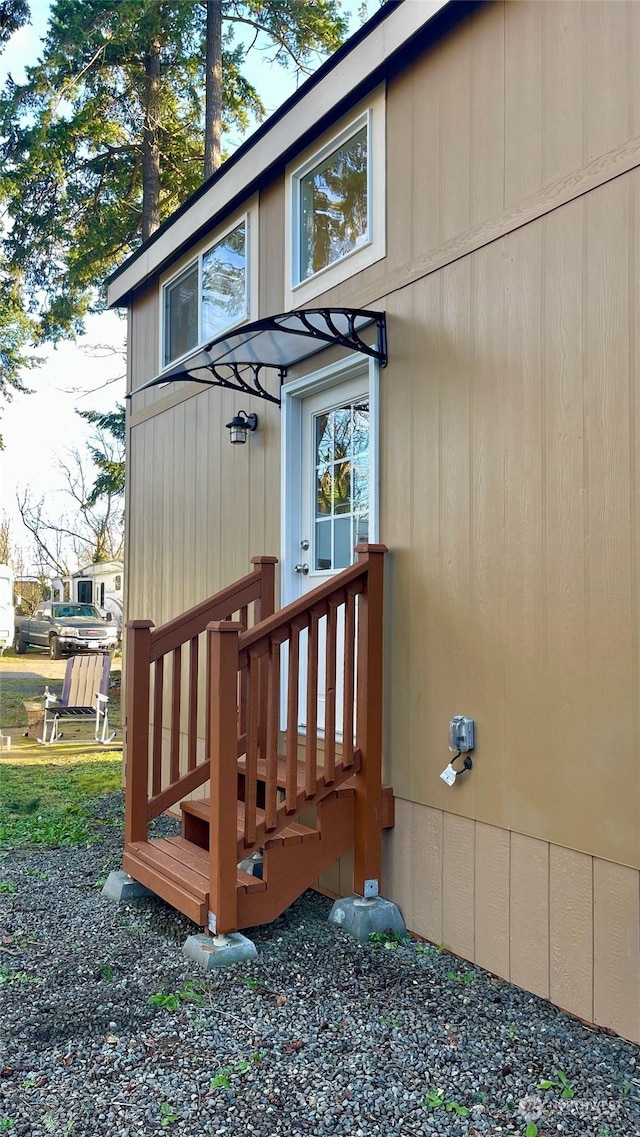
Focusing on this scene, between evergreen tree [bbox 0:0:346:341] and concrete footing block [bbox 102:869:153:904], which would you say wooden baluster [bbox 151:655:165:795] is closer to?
concrete footing block [bbox 102:869:153:904]

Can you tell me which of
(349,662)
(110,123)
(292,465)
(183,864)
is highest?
(110,123)

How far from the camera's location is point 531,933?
9.23ft

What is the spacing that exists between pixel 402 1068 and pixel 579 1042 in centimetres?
57

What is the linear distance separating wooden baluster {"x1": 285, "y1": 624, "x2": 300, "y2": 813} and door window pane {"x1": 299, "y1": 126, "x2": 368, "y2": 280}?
78.4 inches

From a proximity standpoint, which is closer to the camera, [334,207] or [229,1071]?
[229,1071]

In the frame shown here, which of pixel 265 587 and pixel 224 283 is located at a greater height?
pixel 224 283

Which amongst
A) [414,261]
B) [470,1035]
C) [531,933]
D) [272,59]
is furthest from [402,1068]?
[272,59]

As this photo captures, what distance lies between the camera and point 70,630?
18.2 m

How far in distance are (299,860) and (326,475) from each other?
75.4 inches

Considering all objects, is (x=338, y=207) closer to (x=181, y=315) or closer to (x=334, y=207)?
(x=334, y=207)

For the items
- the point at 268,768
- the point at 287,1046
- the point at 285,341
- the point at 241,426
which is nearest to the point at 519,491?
the point at 268,768

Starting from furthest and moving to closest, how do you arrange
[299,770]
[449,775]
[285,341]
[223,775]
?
[285,341] → [299,770] → [449,775] → [223,775]

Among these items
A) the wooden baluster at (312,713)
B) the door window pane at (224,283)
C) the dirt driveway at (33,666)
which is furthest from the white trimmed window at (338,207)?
the dirt driveway at (33,666)


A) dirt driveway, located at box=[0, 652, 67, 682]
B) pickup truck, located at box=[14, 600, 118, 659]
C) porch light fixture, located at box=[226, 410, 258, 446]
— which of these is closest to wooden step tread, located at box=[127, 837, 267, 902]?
porch light fixture, located at box=[226, 410, 258, 446]
